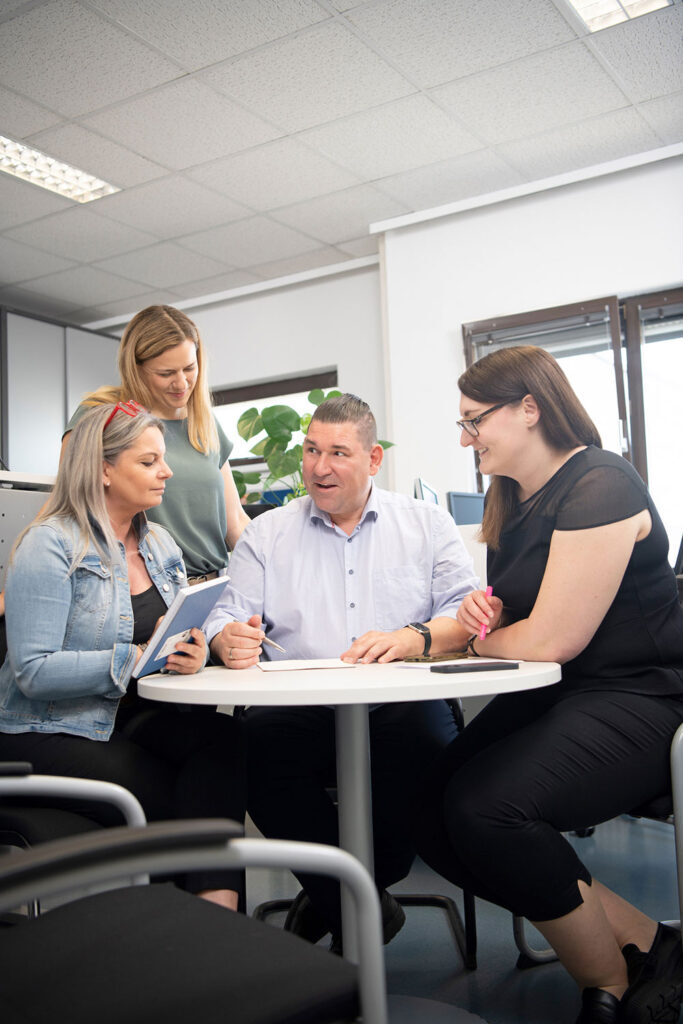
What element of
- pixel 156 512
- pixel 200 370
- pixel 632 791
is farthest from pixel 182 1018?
pixel 200 370

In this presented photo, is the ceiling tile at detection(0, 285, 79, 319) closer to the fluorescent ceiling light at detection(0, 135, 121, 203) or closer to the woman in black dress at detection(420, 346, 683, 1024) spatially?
the fluorescent ceiling light at detection(0, 135, 121, 203)

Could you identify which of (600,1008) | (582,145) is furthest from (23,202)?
(600,1008)

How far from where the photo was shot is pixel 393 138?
14.6ft

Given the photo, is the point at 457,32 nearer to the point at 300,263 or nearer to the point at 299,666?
the point at 300,263

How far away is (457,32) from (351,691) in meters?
3.23

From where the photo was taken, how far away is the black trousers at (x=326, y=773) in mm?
1813

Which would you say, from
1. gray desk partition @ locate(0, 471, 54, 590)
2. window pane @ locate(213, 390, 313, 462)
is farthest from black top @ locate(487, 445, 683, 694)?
window pane @ locate(213, 390, 313, 462)

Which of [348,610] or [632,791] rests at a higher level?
[348,610]

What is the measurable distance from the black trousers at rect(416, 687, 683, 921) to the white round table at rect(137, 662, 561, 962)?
0.13 meters

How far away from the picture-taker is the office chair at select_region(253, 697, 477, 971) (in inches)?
76.9

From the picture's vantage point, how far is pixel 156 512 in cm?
231

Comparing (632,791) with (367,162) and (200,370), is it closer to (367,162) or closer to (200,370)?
(200,370)

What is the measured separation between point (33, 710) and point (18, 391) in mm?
5109

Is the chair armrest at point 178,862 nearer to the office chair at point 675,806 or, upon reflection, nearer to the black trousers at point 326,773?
the office chair at point 675,806
